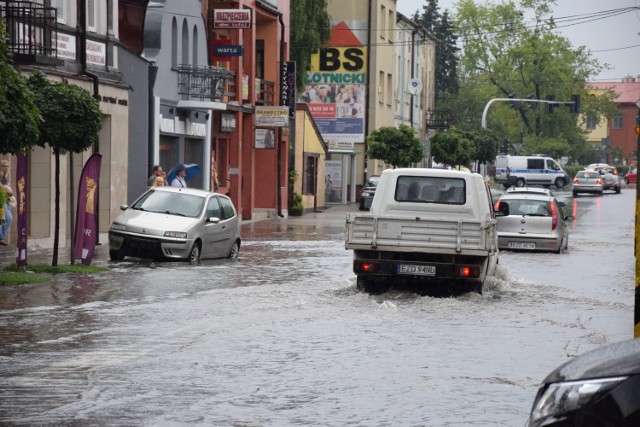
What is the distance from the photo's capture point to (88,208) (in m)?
22.4

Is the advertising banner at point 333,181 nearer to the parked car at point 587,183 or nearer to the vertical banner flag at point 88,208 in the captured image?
the parked car at point 587,183

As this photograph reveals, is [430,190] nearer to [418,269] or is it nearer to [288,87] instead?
[418,269]

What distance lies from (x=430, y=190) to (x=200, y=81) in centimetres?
2057

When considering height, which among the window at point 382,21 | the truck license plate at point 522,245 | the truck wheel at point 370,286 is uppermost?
the window at point 382,21

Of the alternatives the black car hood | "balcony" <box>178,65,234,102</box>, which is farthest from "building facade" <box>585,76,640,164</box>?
the black car hood

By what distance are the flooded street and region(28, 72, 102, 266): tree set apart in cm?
223

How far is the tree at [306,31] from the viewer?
58.8m

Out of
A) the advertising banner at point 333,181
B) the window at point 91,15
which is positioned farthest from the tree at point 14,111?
the advertising banner at point 333,181

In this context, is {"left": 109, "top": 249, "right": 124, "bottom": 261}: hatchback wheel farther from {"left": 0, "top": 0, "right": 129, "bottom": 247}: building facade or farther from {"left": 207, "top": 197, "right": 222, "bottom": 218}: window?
{"left": 207, "top": 197, "right": 222, "bottom": 218}: window

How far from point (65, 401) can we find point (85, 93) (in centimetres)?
1259

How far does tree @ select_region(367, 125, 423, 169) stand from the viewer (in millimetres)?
66250

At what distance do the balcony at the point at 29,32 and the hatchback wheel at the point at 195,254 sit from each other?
14.3ft

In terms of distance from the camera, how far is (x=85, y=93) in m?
21.5

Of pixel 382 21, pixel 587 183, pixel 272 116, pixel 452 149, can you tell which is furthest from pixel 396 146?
pixel 587 183
